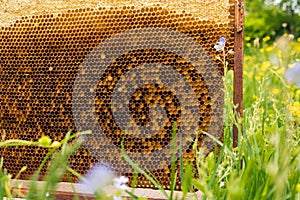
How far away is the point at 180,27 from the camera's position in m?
2.35

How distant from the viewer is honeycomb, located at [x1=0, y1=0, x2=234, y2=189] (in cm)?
235

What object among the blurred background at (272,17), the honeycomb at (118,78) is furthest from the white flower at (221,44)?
the blurred background at (272,17)

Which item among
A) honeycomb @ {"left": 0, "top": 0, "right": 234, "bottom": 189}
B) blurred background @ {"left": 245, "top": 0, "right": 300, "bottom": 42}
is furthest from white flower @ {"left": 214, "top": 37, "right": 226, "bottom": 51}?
blurred background @ {"left": 245, "top": 0, "right": 300, "bottom": 42}

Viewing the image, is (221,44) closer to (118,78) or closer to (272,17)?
(118,78)

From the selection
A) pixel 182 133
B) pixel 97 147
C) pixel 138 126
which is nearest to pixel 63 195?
pixel 97 147

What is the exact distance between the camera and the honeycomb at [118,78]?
2.35m

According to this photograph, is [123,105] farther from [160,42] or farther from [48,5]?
[48,5]

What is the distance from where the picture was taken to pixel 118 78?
8.07 feet

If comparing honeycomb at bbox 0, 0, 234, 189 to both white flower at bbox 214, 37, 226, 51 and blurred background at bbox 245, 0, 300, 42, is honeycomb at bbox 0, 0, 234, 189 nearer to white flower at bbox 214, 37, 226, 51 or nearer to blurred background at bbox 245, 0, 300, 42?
white flower at bbox 214, 37, 226, 51

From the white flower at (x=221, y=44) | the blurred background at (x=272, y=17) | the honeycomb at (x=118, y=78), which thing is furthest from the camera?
the blurred background at (x=272, y=17)

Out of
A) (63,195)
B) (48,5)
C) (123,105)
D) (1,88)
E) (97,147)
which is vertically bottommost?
(63,195)

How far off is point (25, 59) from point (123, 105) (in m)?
0.60

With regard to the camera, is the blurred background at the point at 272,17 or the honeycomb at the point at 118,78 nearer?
the honeycomb at the point at 118,78

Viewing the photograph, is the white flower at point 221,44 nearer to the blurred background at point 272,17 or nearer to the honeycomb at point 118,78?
the honeycomb at point 118,78
